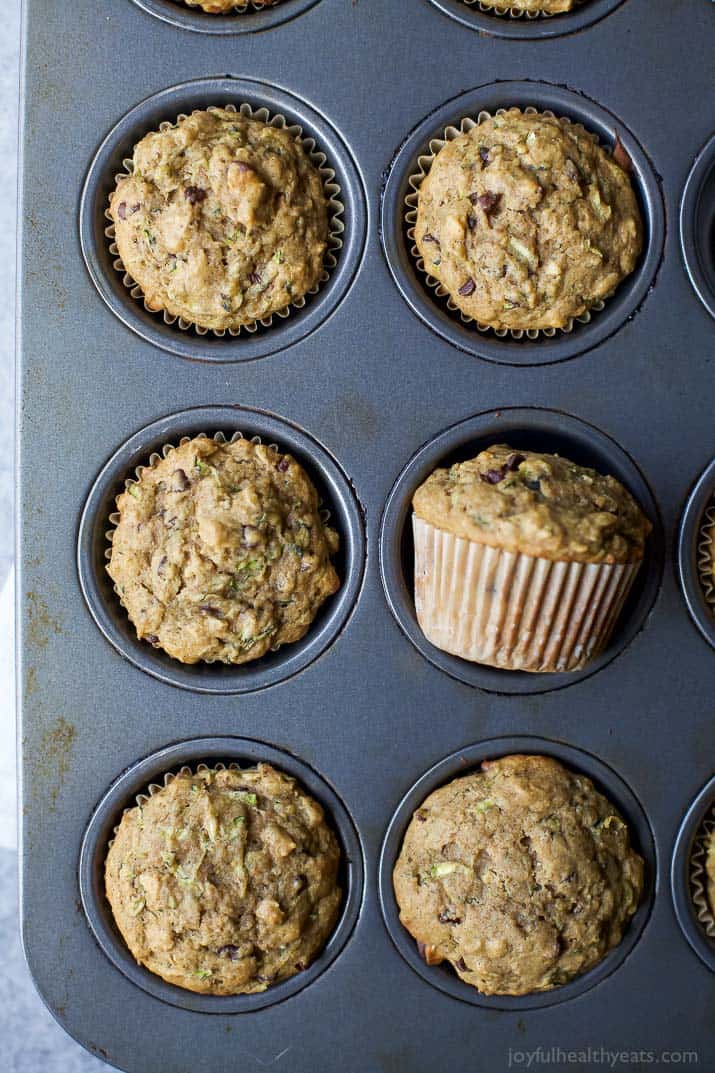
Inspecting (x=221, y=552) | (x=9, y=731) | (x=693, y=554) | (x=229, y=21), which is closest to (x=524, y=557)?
(x=693, y=554)

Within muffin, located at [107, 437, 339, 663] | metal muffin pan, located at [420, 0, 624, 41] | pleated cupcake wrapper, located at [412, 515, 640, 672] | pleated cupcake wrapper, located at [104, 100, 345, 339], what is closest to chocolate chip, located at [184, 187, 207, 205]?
pleated cupcake wrapper, located at [104, 100, 345, 339]

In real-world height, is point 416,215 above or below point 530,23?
below

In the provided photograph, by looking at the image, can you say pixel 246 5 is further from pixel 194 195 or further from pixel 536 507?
pixel 536 507

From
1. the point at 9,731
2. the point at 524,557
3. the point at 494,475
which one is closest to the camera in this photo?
the point at 524,557

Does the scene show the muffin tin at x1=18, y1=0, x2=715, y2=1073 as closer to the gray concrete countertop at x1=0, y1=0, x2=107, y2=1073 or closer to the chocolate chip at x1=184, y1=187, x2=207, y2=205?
the chocolate chip at x1=184, y1=187, x2=207, y2=205

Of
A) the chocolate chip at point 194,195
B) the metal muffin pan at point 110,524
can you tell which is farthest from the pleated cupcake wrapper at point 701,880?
the chocolate chip at point 194,195

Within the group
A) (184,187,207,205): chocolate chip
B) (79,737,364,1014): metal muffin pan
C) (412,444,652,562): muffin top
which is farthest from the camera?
(79,737,364,1014): metal muffin pan

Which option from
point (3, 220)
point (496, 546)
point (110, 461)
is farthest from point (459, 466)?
point (3, 220)
